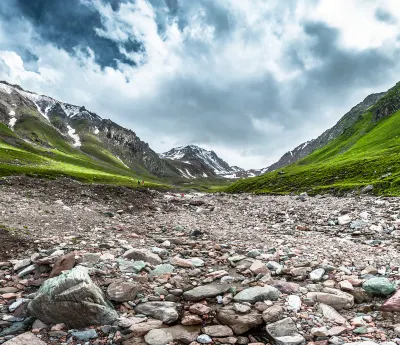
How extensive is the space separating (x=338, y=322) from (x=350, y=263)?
493 cm

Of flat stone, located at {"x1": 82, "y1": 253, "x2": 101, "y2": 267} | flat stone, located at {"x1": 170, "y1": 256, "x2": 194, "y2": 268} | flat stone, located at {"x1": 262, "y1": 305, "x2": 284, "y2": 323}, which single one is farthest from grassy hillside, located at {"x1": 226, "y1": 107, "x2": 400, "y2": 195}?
flat stone, located at {"x1": 82, "y1": 253, "x2": 101, "y2": 267}

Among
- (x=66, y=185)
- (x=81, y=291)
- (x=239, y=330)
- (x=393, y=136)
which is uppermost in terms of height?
(x=393, y=136)

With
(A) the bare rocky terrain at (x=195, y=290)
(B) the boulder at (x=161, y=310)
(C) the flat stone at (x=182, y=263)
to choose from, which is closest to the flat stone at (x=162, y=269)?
(A) the bare rocky terrain at (x=195, y=290)

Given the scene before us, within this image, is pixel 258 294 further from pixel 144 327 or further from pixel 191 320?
pixel 144 327

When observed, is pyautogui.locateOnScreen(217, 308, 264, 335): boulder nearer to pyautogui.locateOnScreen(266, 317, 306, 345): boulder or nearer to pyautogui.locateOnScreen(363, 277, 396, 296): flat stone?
pyautogui.locateOnScreen(266, 317, 306, 345): boulder

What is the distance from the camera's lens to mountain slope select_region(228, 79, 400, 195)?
5353cm

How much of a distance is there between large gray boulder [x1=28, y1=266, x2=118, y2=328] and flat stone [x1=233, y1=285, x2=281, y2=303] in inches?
133

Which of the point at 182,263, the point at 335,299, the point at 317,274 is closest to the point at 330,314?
the point at 335,299

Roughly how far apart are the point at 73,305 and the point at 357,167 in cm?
8379

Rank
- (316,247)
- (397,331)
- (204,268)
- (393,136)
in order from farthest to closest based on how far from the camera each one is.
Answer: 1. (393,136)
2. (316,247)
3. (204,268)
4. (397,331)

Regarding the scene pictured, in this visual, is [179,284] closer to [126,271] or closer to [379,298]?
[126,271]

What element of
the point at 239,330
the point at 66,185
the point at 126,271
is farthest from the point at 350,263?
the point at 66,185

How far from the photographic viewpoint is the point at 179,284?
8.66 metres

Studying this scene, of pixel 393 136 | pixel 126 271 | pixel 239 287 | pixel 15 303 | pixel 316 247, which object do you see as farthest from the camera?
pixel 393 136
